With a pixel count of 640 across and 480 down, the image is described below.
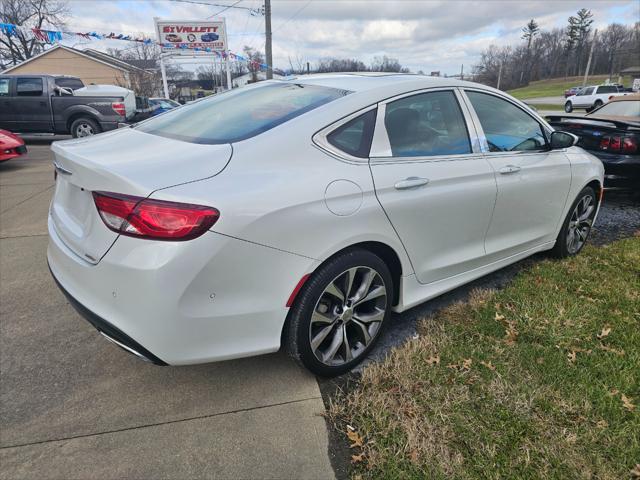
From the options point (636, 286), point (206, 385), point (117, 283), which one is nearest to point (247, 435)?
point (206, 385)

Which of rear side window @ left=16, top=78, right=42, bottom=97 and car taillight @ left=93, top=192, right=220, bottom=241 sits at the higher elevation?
rear side window @ left=16, top=78, right=42, bottom=97

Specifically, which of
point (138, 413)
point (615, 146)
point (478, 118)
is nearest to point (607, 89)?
point (615, 146)

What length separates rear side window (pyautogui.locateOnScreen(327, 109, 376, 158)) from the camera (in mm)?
2326

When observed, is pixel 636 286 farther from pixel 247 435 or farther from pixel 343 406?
pixel 247 435

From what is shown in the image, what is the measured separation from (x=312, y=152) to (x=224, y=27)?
24.9m

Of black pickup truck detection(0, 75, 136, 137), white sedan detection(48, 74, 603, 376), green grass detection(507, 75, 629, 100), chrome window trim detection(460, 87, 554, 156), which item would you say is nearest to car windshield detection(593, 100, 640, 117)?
chrome window trim detection(460, 87, 554, 156)

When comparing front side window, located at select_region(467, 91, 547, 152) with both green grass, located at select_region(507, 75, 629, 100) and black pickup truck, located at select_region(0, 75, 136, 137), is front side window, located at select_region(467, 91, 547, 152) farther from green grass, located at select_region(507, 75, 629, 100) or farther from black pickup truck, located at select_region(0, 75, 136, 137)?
green grass, located at select_region(507, 75, 629, 100)

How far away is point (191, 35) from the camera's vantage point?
23.6m

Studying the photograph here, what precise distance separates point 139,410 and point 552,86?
8486 cm

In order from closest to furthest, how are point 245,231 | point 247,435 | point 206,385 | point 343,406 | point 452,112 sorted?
point 245,231 → point 247,435 → point 343,406 → point 206,385 → point 452,112

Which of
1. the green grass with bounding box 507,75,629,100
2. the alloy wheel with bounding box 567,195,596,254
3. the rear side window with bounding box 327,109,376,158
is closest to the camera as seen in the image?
the rear side window with bounding box 327,109,376,158

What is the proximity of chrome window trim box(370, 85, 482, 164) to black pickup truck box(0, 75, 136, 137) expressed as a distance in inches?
424

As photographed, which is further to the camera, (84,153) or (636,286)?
(636,286)

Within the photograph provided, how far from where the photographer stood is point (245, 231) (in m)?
1.92
